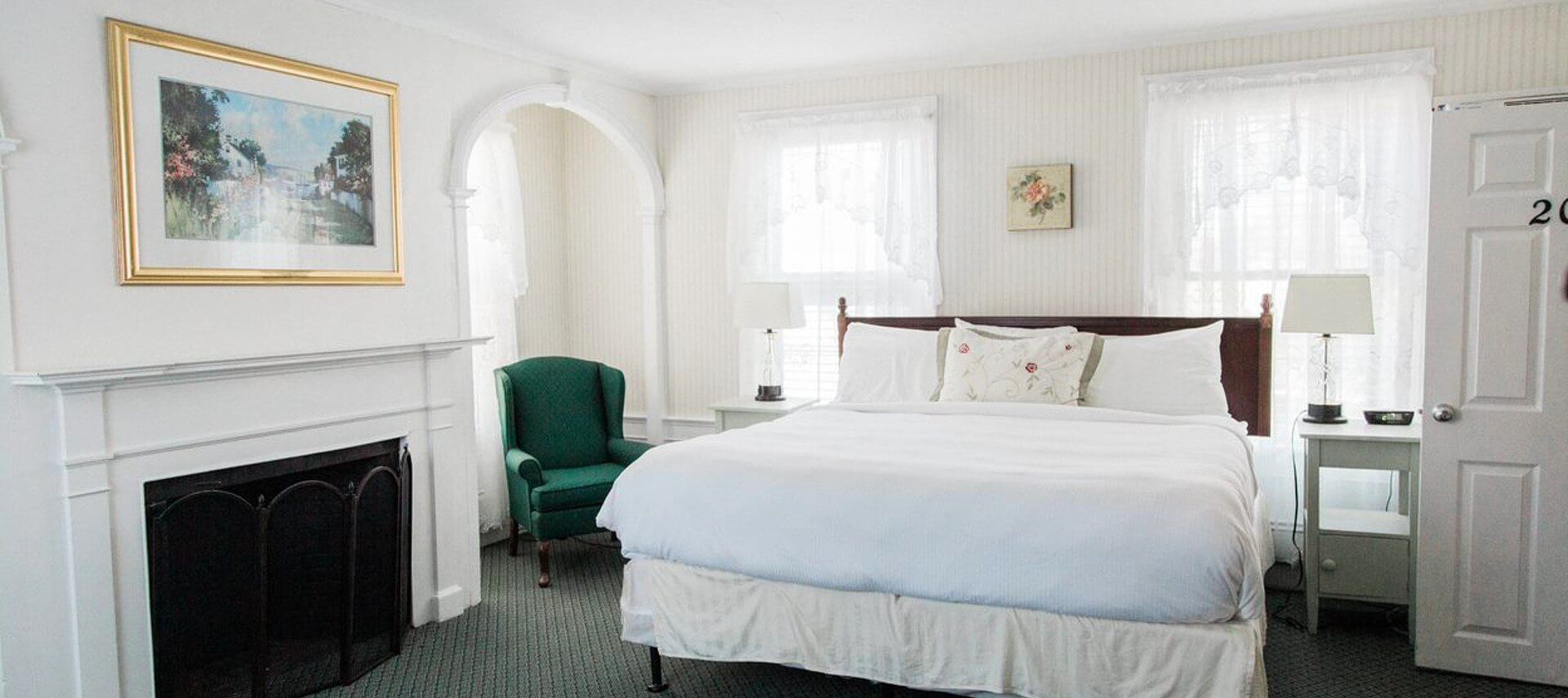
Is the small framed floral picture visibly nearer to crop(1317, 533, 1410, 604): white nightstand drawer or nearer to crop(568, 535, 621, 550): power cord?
crop(1317, 533, 1410, 604): white nightstand drawer

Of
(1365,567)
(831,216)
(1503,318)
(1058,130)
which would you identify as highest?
(1058,130)

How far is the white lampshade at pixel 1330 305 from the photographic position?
3.83 metres

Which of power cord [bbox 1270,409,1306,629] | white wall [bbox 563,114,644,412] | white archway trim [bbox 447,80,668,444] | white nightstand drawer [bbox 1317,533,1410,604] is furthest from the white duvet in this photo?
white wall [bbox 563,114,644,412]

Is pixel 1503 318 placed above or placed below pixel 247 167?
below

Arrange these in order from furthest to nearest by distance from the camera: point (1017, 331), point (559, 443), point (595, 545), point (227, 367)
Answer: point (595, 545) → point (559, 443) → point (1017, 331) → point (227, 367)

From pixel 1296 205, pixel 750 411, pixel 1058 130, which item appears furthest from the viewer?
pixel 750 411

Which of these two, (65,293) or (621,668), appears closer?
(65,293)

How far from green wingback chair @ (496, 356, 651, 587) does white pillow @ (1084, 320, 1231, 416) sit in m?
2.28

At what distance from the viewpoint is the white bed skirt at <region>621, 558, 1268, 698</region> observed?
2391mm

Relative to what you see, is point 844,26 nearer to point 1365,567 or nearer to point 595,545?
point 595,545

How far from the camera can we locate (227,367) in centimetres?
306

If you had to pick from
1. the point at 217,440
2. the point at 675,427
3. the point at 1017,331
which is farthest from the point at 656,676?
the point at 675,427

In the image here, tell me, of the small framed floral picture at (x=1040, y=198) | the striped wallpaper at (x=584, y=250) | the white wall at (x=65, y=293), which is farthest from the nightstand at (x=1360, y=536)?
the white wall at (x=65, y=293)

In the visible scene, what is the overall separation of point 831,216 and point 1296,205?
223 cm
